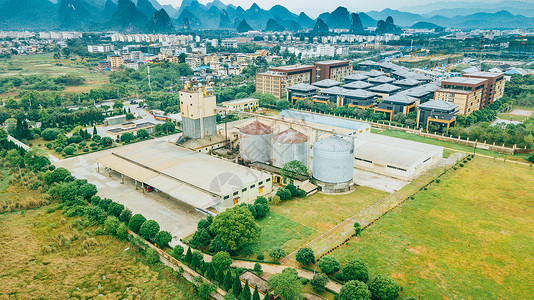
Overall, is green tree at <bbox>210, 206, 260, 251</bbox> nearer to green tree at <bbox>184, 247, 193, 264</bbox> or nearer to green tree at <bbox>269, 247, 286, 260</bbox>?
green tree at <bbox>269, 247, 286, 260</bbox>

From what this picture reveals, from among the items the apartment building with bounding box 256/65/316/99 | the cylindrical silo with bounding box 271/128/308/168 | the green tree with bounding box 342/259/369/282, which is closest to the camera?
the green tree with bounding box 342/259/369/282

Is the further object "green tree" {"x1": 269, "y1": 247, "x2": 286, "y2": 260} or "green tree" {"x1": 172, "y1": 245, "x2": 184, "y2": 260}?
"green tree" {"x1": 172, "y1": 245, "x2": 184, "y2": 260}

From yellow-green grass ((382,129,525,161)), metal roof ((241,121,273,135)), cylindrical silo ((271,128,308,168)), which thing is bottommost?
yellow-green grass ((382,129,525,161))

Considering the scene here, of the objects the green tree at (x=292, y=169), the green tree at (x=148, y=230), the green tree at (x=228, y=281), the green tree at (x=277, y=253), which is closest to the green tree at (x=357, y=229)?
the green tree at (x=277, y=253)

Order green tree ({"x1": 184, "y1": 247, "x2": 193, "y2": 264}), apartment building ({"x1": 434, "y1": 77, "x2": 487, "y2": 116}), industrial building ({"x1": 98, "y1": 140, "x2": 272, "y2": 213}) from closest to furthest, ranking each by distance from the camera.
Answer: green tree ({"x1": 184, "y1": 247, "x2": 193, "y2": 264}), industrial building ({"x1": 98, "y1": 140, "x2": 272, "y2": 213}), apartment building ({"x1": 434, "y1": 77, "x2": 487, "y2": 116})

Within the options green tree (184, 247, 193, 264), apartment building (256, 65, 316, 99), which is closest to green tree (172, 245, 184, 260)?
green tree (184, 247, 193, 264)

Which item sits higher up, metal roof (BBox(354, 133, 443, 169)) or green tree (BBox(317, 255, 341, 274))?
metal roof (BBox(354, 133, 443, 169))

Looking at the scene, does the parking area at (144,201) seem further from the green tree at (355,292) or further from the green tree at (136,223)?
the green tree at (355,292)
